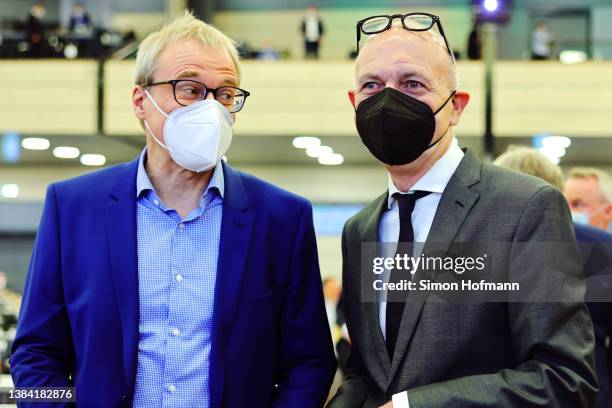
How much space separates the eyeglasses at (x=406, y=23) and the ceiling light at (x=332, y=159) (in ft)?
43.2

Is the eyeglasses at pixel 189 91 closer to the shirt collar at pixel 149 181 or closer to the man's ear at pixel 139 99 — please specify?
the man's ear at pixel 139 99

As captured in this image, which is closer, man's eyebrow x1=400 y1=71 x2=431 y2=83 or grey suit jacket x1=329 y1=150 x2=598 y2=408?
grey suit jacket x1=329 y1=150 x2=598 y2=408

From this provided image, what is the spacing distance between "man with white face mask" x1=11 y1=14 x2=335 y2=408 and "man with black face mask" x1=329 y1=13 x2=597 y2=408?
0.19 m

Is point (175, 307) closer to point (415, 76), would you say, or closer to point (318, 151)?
point (415, 76)

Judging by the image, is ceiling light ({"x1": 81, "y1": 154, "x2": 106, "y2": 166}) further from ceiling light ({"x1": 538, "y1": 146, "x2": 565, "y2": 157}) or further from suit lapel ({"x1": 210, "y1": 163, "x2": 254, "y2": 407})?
suit lapel ({"x1": 210, "y1": 163, "x2": 254, "y2": 407})

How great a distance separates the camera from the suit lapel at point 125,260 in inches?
84.3

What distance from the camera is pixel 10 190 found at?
16.7 m

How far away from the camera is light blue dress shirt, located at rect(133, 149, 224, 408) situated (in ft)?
7.12

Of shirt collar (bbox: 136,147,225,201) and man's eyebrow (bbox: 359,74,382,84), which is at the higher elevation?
man's eyebrow (bbox: 359,74,382,84)

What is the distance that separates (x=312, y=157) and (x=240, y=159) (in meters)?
1.61

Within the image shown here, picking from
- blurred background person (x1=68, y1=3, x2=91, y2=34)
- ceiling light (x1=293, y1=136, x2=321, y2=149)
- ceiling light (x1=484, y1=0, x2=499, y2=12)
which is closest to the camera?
ceiling light (x1=484, y1=0, x2=499, y2=12)

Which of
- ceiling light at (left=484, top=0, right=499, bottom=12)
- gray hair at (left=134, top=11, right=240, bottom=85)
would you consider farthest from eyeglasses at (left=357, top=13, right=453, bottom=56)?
ceiling light at (left=484, top=0, right=499, bottom=12)

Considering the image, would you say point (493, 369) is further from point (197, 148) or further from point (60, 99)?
point (60, 99)

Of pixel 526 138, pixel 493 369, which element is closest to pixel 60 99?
pixel 526 138
